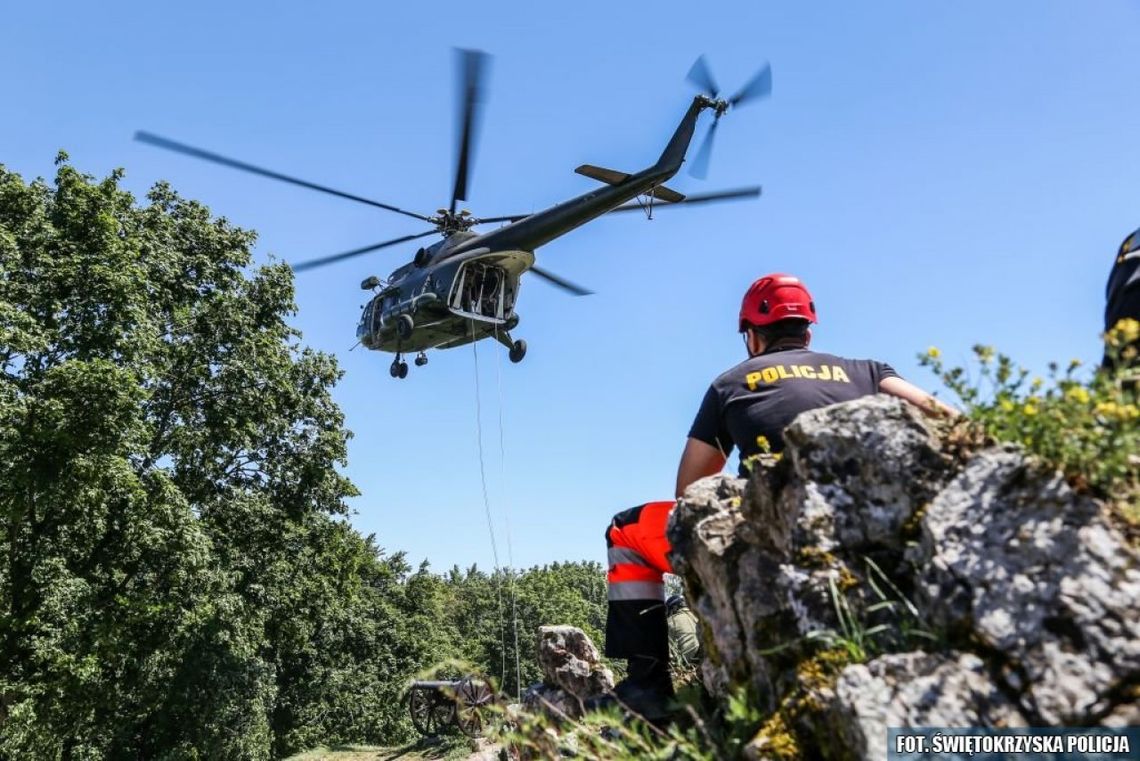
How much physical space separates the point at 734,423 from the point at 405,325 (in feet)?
40.2

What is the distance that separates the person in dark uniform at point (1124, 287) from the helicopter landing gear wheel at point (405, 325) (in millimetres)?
13003

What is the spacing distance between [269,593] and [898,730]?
820 inches

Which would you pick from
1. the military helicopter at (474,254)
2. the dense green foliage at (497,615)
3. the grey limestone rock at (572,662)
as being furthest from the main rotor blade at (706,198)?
the dense green foliage at (497,615)

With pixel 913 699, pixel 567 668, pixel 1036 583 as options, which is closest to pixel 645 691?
pixel 913 699

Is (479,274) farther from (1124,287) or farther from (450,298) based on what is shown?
(1124,287)

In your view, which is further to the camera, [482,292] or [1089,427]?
[482,292]

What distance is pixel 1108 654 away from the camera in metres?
1.77

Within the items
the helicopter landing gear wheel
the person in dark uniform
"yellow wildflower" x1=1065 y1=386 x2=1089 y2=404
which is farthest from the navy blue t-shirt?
A: the helicopter landing gear wheel

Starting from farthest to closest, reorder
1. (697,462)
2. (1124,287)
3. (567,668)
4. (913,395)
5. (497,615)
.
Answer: (497,615)
(567,668)
(697,462)
(913,395)
(1124,287)

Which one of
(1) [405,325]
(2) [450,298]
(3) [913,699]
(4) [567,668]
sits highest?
(2) [450,298]

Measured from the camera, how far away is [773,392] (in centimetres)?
326

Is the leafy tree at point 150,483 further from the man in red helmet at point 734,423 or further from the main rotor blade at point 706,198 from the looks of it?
the man in red helmet at point 734,423

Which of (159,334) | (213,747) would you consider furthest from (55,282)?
(213,747)

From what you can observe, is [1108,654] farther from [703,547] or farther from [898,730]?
[703,547]
